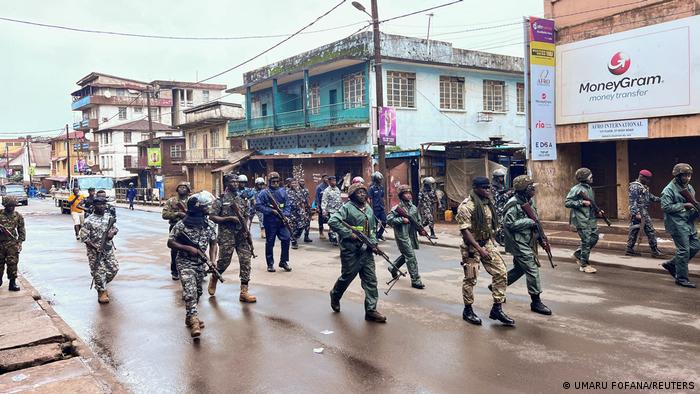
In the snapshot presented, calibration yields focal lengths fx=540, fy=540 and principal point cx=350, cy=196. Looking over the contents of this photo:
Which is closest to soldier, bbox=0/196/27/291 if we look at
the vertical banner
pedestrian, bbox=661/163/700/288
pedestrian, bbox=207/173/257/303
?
pedestrian, bbox=207/173/257/303

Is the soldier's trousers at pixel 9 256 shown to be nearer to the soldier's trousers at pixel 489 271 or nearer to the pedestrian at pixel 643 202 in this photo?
the soldier's trousers at pixel 489 271

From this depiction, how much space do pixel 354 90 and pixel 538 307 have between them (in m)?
19.3

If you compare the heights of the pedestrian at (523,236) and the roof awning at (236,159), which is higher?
the roof awning at (236,159)

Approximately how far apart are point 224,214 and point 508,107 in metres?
22.3

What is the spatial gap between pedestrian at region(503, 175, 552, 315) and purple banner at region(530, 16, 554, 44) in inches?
363

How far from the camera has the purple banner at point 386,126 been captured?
17891mm

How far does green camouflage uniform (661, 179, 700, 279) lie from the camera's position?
8062 millimetres

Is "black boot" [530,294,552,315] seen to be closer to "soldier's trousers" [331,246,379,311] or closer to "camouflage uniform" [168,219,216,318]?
"soldier's trousers" [331,246,379,311]

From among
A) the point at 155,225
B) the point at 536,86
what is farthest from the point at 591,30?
the point at 155,225

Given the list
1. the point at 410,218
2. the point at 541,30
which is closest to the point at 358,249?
the point at 410,218

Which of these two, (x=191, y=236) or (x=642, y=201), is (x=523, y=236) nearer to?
(x=191, y=236)

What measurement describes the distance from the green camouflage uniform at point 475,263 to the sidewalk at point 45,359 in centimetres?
384

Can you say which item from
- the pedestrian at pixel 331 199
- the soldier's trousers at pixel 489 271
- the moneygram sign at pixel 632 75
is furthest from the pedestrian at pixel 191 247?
the moneygram sign at pixel 632 75

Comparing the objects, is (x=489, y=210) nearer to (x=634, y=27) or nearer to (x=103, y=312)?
(x=103, y=312)
